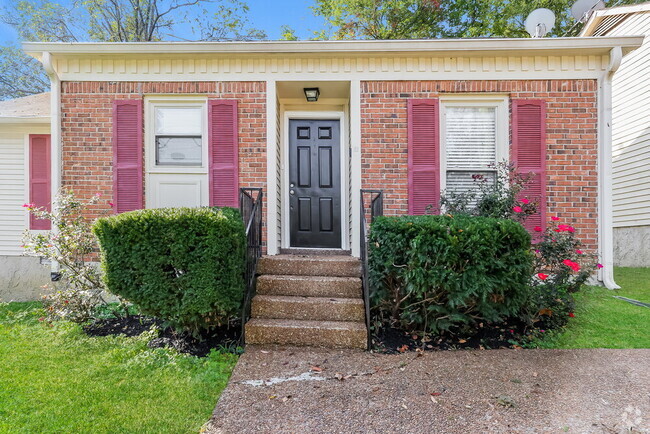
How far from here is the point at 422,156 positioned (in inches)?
187

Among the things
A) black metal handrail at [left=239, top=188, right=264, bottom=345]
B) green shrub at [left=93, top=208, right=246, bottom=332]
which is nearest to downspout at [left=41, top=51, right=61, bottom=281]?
green shrub at [left=93, top=208, right=246, bottom=332]

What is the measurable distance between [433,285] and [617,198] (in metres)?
6.62

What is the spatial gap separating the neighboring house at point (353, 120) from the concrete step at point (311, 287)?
100 cm

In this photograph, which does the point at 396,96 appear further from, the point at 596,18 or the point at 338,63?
the point at 596,18

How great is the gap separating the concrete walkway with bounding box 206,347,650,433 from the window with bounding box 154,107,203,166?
2.93 m

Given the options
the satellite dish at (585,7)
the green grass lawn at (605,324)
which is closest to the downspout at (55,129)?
the green grass lawn at (605,324)

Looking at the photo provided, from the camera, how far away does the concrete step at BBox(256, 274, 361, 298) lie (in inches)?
147

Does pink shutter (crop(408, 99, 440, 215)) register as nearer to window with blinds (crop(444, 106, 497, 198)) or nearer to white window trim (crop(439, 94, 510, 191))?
white window trim (crop(439, 94, 510, 191))

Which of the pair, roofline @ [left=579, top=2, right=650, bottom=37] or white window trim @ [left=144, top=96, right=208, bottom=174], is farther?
roofline @ [left=579, top=2, right=650, bottom=37]

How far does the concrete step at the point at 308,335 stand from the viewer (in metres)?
3.22

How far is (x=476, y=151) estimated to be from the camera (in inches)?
191

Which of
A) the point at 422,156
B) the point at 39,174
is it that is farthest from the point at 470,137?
the point at 39,174

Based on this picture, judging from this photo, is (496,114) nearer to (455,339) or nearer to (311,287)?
(455,339)

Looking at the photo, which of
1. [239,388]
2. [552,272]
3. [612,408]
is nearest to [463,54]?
[552,272]
